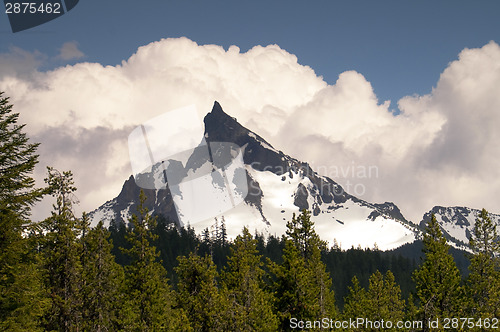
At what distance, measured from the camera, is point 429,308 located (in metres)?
33.0

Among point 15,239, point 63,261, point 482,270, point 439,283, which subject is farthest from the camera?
point 482,270

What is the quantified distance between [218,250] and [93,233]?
121208 millimetres

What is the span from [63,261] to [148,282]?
21.0ft

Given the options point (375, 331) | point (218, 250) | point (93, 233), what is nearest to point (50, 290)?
point (93, 233)

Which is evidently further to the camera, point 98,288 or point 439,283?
point 439,283

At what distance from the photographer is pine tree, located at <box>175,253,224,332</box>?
29.5m

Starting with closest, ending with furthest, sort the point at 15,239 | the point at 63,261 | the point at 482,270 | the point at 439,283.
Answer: the point at 15,239
the point at 63,261
the point at 439,283
the point at 482,270

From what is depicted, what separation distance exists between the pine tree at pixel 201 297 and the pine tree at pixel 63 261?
23.9 feet

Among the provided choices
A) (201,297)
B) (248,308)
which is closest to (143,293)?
(201,297)

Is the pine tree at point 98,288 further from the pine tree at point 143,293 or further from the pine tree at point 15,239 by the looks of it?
the pine tree at point 15,239

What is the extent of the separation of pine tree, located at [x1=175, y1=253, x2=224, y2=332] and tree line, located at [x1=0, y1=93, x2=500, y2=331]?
7cm

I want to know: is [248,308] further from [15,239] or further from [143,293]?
[15,239]

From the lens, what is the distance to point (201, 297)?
3119 centimetres

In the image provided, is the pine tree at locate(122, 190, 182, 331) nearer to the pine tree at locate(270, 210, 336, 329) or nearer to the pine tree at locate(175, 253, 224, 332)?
the pine tree at locate(175, 253, 224, 332)
